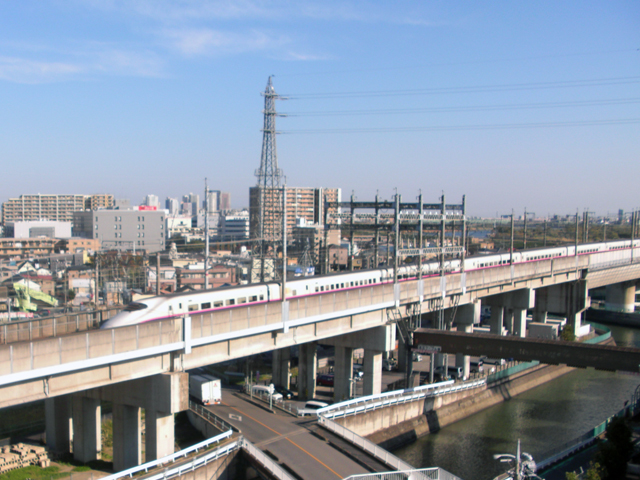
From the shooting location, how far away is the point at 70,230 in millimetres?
108312

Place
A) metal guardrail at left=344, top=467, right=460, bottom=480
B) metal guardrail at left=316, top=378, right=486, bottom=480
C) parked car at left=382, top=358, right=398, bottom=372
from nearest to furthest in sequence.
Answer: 1. metal guardrail at left=344, top=467, right=460, bottom=480
2. metal guardrail at left=316, top=378, right=486, bottom=480
3. parked car at left=382, top=358, right=398, bottom=372

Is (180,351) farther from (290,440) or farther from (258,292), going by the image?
(258,292)

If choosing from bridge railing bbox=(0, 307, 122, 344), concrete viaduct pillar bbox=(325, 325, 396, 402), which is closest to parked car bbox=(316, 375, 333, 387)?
concrete viaduct pillar bbox=(325, 325, 396, 402)

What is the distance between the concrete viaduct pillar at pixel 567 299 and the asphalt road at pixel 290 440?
104 ft

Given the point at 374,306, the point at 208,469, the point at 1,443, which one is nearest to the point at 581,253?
the point at 374,306

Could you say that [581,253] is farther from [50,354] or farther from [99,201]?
[99,201]

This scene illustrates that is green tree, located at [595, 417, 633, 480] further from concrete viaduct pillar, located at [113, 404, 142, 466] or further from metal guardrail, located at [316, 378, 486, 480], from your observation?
concrete viaduct pillar, located at [113, 404, 142, 466]

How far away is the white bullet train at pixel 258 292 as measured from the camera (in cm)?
1984

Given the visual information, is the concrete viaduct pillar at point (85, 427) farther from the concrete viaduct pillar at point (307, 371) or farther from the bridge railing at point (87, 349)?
the concrete viaduct pillar at point (307, 371)

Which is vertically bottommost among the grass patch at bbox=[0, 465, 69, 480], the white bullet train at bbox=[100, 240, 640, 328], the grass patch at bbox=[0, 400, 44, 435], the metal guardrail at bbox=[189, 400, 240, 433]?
the grass patch at bbox=[0, 400, 44, 435]

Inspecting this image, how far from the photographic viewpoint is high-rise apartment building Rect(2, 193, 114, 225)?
5989 inches

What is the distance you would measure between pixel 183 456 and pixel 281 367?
41.3 feet

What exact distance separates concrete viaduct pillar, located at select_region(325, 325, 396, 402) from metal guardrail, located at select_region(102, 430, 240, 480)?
9.55m

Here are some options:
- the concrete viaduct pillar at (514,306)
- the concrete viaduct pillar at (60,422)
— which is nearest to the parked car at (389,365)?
the concrete viaduct pillar at (514,306)
